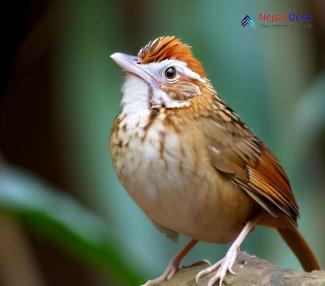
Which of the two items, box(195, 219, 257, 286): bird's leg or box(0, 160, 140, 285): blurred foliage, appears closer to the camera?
box(195, 219, 257, 286): bird's leg

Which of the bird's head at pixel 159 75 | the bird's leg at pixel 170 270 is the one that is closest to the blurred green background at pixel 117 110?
the bird's leg at pixel 170 270

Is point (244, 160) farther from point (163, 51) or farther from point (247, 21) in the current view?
point (247, 21)

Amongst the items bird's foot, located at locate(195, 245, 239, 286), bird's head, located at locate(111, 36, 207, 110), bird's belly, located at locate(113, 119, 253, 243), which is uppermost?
bird's head, located at locate(111, 36, 207, 110)

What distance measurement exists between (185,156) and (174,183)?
0.09 metres

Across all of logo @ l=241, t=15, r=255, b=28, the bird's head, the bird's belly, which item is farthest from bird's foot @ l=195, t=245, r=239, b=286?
logo @ l=241, t=15, r=255, b=28

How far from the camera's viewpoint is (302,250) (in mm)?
3160

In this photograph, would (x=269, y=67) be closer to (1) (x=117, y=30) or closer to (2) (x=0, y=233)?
(1) (x=117, y=30)

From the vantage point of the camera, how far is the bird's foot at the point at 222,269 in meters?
2.55

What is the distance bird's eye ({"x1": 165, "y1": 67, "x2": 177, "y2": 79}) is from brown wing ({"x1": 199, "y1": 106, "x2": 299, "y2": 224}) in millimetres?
161

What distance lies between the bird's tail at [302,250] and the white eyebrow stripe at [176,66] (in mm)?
703

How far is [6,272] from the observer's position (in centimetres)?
466

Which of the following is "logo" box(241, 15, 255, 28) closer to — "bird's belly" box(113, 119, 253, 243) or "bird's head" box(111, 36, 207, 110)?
"bird's head" box(111, 36, 207, 110)

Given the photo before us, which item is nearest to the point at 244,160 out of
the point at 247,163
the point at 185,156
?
the point at 247,163

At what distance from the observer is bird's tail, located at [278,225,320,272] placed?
3150mm
